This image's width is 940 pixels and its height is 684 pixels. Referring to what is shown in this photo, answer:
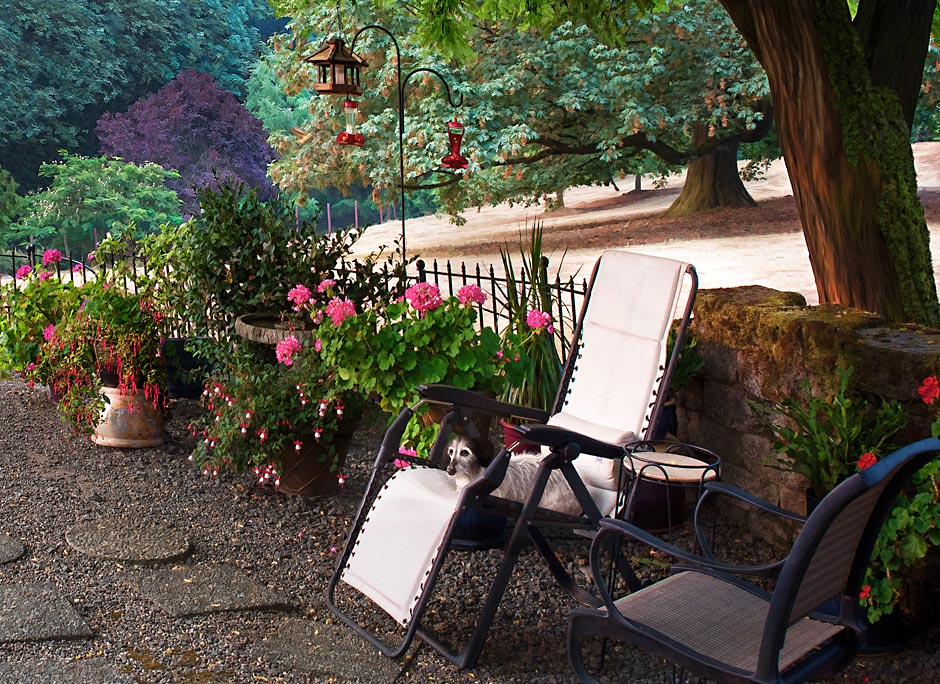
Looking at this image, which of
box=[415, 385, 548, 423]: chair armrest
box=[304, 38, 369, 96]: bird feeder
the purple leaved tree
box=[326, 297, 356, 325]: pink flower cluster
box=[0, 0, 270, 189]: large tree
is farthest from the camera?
the purple leaved tree

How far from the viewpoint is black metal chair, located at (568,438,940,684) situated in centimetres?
177

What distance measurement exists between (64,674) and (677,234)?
542 inches

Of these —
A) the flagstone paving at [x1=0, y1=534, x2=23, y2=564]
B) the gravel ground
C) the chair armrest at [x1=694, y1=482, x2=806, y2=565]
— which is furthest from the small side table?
the flagstone paving at [x1=0, y1=534, x2=23, y2=564]

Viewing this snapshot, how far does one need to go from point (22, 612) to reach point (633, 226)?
1449cm

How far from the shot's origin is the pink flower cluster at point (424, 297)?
12.7 ft

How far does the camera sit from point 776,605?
180 centimetres

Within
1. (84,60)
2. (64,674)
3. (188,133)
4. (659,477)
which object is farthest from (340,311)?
(84,60)

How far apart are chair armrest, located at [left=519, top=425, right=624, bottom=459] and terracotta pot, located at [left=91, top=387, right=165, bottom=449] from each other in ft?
9.58

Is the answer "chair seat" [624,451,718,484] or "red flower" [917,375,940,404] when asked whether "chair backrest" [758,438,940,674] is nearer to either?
"chair seat" [624,451,718,484]

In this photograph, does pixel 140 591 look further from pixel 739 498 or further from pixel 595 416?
pixel 739 498

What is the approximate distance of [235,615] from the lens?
3137 millimetres

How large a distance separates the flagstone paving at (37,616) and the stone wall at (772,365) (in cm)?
219

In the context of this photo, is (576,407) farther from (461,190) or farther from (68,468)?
(461,190)

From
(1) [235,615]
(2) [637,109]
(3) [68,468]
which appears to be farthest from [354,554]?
(2) [637,109]
